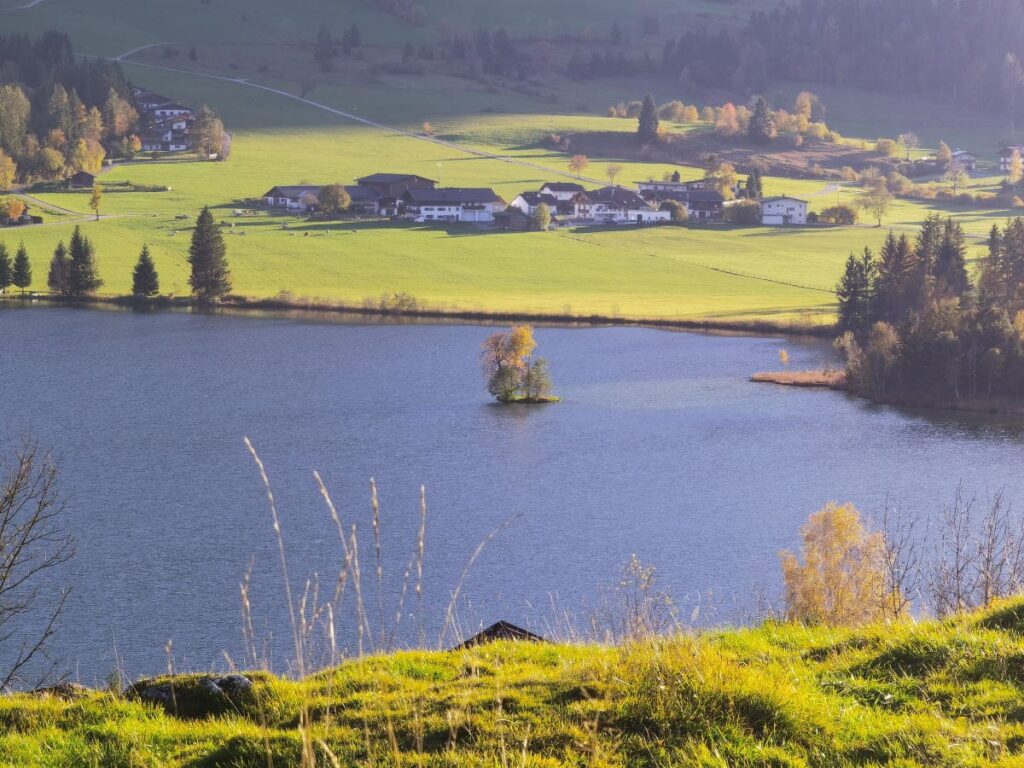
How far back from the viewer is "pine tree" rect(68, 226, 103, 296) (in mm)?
89875

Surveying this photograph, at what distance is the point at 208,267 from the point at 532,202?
142 feet

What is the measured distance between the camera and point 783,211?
12625 centimetres

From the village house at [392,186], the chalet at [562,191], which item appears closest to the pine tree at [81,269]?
the village house at [392,186]

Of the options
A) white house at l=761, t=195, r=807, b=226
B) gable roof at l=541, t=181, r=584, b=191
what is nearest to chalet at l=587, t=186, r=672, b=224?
gable roof at l=541, t=181, r=584, b=191

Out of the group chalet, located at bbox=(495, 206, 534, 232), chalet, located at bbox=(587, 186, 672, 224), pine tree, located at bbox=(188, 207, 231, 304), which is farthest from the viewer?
chalet, located at bbox=(587, 186, 672, 224)

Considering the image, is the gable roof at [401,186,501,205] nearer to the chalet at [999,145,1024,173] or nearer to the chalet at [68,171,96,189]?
the chalet at [68,171,96,189]

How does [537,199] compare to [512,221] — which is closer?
[512,221]

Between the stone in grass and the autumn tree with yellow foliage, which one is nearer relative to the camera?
the stone in grass

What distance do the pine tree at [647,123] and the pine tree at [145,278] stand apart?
8713cm

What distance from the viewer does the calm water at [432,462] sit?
31.8 metres

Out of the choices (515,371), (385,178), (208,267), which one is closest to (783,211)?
(385,178)

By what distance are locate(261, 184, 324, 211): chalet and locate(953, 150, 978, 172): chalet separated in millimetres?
85630

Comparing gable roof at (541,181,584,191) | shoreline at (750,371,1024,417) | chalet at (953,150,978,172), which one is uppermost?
chalet at (953,150,978,172)

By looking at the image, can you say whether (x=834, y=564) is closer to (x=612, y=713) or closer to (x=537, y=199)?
(x=612, y=713)
